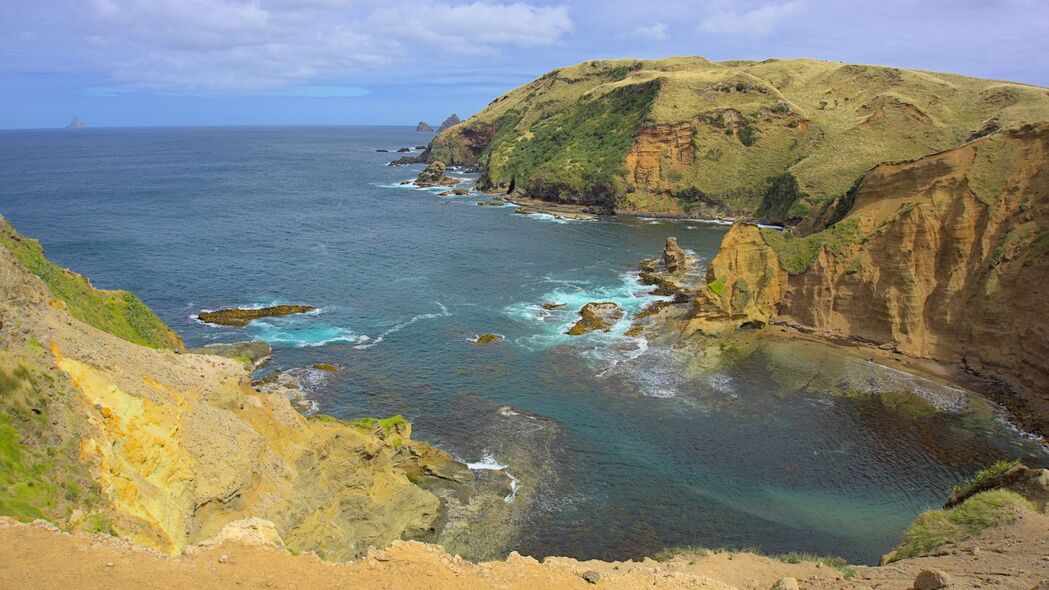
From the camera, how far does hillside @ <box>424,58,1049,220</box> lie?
10331cm

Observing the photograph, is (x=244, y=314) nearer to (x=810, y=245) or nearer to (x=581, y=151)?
(x=810, y=245)

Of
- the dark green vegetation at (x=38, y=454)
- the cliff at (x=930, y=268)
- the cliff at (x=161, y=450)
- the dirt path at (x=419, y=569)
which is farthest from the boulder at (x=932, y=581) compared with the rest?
the cliff at (x=930, y=268)

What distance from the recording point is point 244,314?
2295 inches

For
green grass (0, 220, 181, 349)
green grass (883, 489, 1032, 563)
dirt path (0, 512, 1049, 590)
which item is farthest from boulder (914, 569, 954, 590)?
green grass (0, 220, 181, 349)

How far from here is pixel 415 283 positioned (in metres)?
70.0

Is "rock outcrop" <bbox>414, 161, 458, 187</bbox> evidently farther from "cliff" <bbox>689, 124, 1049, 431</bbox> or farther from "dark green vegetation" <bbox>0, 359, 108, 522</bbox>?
"dark green vegetation" <bbox>0, 359, 108, 522</bbox>

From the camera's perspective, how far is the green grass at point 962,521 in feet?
76.6

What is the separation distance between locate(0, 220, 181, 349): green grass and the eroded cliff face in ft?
132

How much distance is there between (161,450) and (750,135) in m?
119

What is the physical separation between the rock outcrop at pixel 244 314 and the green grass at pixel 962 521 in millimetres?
50644

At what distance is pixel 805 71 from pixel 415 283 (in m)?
122

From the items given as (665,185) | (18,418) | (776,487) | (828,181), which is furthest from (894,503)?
(665,185)

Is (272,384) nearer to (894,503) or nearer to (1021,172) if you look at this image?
(894,503)

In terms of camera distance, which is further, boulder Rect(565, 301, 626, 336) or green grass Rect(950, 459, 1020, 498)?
boulder Rect(565, 301, 626, 336)
